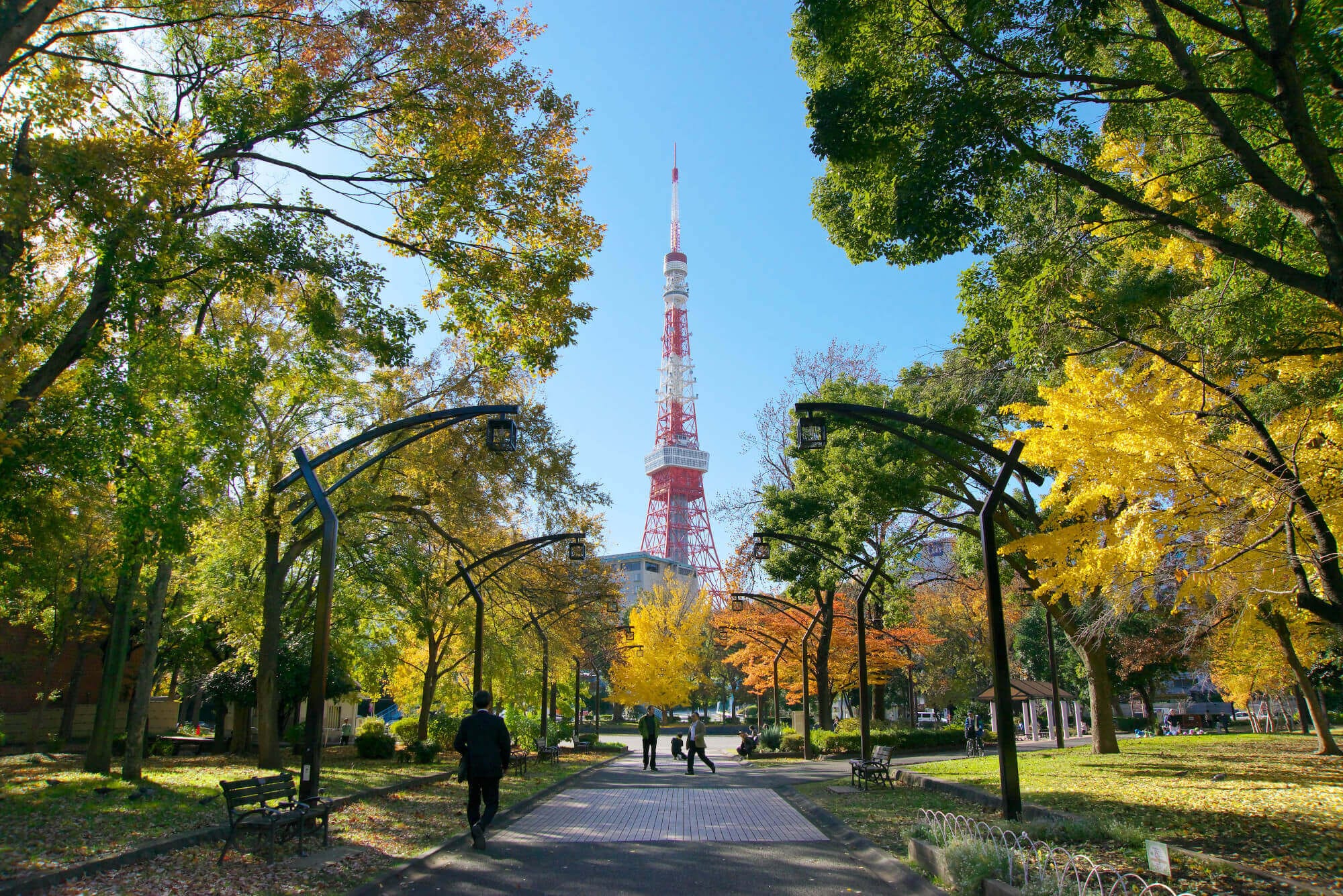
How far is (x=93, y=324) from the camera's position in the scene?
1036 cm

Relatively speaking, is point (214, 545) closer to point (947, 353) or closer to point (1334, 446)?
point (947, 353)

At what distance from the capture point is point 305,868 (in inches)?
311

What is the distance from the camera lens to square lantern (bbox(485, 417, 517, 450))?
1257 centimetres

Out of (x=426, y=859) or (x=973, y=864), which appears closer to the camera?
(x=973, y=864)

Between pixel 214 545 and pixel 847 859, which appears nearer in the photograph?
pixel 847 859

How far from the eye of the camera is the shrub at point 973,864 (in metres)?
6.52

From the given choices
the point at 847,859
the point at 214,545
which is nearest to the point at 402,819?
the point at 847,859

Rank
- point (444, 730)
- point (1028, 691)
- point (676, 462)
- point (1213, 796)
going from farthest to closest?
point (676, 462)
point (1028, 691)
point (444, 730)
point (1213, 796)

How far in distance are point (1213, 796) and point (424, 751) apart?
17.1 meters

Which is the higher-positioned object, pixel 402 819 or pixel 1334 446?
pixel 1334 446

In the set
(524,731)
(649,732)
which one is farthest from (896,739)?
(524,731)

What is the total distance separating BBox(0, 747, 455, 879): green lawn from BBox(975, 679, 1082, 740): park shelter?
72.0ft

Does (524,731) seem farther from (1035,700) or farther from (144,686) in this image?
(1035,700)

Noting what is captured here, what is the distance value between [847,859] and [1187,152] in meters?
9.15
